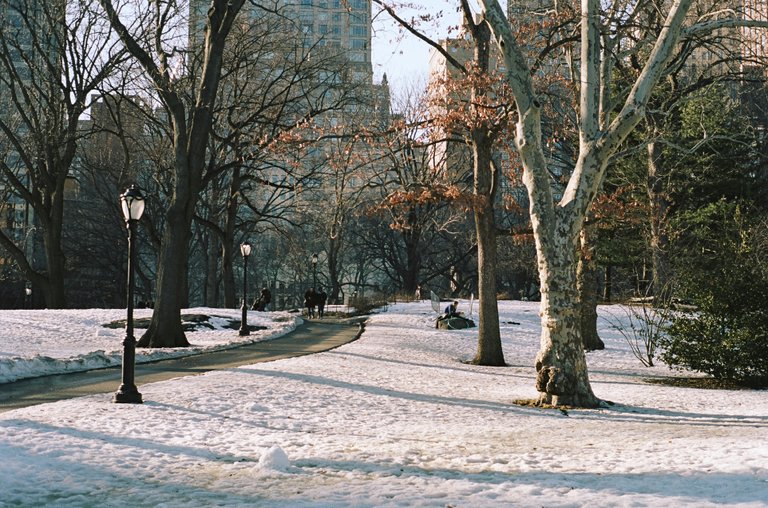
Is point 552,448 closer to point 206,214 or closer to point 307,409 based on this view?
point 307,409

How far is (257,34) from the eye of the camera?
3169 cm

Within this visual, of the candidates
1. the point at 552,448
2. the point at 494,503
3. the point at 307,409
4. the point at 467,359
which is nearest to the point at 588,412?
the point at 552,448

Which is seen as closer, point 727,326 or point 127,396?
point 127,396

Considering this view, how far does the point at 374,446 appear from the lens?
26.9 ft

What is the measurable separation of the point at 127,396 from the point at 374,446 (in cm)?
422

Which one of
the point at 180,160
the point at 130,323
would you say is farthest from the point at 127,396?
the point at 180,160

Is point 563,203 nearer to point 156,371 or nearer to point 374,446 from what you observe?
point 374,446

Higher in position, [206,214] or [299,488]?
[206,214]

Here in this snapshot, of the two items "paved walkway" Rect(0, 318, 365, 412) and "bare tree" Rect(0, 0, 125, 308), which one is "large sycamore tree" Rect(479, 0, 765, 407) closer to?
"paved walkway" Rect(0, 318, 365, 412)

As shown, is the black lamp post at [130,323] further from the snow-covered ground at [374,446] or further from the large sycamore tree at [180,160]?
the large sycamore tree at [180,160]

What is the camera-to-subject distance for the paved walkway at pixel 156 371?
37.8ft

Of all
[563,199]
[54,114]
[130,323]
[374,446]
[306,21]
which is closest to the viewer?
[374,446]

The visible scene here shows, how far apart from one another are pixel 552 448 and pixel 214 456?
3.66 meters

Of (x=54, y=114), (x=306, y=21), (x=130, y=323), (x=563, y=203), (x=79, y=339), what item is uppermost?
(x=306, y=21)
